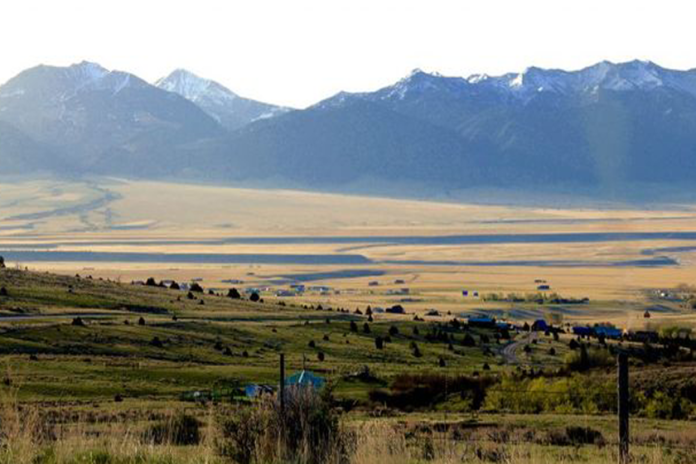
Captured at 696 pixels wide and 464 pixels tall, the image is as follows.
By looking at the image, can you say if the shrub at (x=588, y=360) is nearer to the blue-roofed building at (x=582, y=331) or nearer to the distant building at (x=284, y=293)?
the blue-roofed building at (x=582, y=331)

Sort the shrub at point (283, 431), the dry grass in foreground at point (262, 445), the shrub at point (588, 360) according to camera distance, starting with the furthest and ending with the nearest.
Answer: the shrub at point (588, 360) < the shrub at point (283, 431) < the dry grass in foreground at point (262, 445)

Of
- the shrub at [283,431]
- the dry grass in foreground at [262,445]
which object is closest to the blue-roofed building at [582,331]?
the dry grass in foreground at [262,445]

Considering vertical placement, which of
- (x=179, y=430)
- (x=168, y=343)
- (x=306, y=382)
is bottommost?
(x=168, y=343)

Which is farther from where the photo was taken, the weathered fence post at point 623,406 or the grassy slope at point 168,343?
the grassy slope at point 168,343

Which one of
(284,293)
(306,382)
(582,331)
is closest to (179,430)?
(306,382)

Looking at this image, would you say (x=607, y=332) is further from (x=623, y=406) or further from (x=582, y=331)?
(x=623, y=406)

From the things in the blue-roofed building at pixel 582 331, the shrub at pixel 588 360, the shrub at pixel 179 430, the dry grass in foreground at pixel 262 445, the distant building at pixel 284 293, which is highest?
the dry grass in foreground at pixel 262 445

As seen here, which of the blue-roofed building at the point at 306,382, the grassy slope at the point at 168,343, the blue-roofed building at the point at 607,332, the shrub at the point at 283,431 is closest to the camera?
the shrub at the point at 283,431

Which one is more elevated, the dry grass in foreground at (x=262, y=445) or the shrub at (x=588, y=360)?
the dry grass in foreground at (x=262, y=445)

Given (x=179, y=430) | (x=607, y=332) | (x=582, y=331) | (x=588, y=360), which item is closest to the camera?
(x=179, y=430)

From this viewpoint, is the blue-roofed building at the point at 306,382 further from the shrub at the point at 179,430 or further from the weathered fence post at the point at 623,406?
the weathered fence post at the point at 623,406

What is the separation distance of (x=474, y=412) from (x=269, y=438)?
17905mm

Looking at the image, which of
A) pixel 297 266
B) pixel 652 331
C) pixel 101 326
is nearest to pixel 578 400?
pixel 101 326

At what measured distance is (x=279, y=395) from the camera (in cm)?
1606
